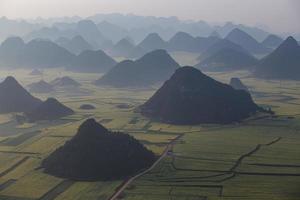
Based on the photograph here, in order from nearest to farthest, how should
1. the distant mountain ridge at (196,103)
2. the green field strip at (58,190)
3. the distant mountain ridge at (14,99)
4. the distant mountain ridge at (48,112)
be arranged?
the green field strip at (58,190) < the distant mountain ridge at (196,103) < the distant mountain ridge at (48,112) < the distant mountain ridge at (14,99)

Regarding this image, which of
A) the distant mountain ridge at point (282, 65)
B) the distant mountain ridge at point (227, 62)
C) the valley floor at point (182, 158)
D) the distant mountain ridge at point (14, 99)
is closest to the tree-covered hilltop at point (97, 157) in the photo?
the valley floor at point (182, 158)

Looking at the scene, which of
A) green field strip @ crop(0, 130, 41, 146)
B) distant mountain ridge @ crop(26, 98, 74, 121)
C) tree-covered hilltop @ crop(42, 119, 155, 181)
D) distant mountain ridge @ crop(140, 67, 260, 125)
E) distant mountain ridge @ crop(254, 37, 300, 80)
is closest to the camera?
tree-covered hilltop @ crop(42, 119, 155, 181)

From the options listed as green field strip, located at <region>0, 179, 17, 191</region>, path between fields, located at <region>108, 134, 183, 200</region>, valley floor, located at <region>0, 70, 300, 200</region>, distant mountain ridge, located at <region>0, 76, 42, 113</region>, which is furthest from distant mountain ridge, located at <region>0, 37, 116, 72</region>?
green field strip, located at <region>0, 179, 17, 191</region>

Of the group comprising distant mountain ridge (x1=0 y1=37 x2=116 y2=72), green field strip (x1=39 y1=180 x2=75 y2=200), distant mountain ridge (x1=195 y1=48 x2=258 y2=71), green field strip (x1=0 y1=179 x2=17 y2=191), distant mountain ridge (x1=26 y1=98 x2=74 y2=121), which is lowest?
green field strip (x1=39 y1=180 x2=75 y2=200)

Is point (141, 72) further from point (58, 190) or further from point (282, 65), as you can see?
point (58, 190)

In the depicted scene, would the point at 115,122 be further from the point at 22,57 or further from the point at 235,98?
the point at 22,57

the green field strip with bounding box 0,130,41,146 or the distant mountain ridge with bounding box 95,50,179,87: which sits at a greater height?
the distant mountain ridge with bounding box 95,50,179,87

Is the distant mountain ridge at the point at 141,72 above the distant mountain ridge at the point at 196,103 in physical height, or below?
above

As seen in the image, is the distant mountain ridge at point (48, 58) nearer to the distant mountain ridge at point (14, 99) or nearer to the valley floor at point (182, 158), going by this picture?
the valley floor at point (182, 158)

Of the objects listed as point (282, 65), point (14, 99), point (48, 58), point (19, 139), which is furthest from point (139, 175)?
point (48, 58)

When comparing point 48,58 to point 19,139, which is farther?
point 48,58

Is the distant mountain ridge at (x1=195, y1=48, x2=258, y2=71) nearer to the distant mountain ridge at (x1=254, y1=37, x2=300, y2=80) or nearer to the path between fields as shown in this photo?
the distant mountain ridge at (x1=254, y1=37, x2=300, y2=80)

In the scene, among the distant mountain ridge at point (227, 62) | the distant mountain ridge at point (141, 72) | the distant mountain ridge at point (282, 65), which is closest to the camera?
the distant mountain ridge at point (141, 72)
